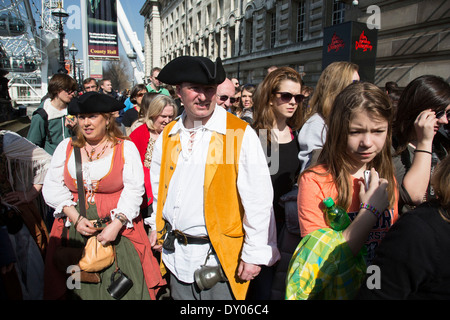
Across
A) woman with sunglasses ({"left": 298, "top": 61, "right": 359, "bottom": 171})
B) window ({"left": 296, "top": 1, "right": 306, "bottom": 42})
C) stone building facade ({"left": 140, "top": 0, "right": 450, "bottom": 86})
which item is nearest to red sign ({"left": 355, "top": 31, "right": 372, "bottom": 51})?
stone building facade ({"left": 140, "top": 0, "right": 450, "bottom": 86})

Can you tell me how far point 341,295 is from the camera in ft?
4.71

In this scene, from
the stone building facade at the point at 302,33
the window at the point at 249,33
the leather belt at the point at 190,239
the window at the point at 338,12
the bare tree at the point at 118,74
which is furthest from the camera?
the bare tree at the point at 118,74

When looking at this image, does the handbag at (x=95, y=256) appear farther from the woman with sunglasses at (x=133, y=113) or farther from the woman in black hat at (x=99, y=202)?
the woman with sunglasses at (x=133, y=113)

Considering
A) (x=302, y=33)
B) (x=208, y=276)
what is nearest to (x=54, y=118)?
(x=208, y=276)

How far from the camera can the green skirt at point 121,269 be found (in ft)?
8.11

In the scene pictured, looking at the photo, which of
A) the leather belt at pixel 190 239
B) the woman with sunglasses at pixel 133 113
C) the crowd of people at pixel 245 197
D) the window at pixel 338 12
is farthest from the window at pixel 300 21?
the leather belt at pixel 190 239

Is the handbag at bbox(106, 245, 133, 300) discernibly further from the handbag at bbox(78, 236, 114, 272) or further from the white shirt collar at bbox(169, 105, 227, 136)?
the white shirt collar at bbox(169, 105, 227, 136)

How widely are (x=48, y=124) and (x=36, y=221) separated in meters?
1.84

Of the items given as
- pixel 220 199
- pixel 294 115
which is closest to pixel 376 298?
pixel 220 199

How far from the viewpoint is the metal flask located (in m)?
2.00

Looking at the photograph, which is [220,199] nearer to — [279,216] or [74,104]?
[279,216]

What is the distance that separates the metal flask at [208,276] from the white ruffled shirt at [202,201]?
0.19ft

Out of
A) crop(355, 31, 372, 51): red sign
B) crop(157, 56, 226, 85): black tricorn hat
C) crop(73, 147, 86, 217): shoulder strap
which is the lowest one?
crop(73, 147, 86, 217): shoulder strap

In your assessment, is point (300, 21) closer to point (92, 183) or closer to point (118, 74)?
point (92, 183)
